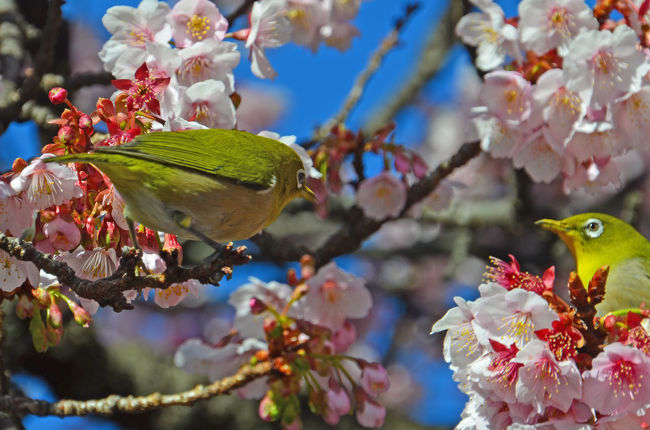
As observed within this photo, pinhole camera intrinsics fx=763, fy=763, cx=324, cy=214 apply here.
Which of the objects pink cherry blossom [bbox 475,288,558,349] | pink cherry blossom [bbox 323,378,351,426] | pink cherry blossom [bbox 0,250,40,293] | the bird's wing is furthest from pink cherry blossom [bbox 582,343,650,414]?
pink cherry blossom [bbox 0,250,40,293]

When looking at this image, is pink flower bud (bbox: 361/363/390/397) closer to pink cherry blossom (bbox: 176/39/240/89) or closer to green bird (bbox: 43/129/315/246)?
green bird (bbox: 43/129/315/246)

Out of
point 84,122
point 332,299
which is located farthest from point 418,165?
point 84,122

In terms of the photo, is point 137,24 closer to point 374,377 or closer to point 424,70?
point 374,377

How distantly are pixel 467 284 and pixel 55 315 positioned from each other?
211 inches

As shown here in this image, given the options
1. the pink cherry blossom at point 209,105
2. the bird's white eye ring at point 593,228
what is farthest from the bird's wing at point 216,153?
the bird's white eye ring at point 593,228

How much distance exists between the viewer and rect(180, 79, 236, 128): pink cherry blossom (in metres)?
2.60

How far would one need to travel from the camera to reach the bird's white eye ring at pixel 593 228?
13.1ft

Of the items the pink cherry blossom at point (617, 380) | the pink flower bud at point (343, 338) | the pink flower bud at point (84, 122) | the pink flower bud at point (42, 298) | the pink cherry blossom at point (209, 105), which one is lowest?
the pink flower bud at point (343, 338)

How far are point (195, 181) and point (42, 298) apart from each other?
2.09 ft

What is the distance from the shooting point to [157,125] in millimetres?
2498

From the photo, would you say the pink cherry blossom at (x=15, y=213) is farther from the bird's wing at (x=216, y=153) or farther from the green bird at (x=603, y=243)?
the green bird at (x=603, y=243)

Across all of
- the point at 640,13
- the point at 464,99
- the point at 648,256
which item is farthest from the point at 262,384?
the point at 464,99

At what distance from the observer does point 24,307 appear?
2.50 meters

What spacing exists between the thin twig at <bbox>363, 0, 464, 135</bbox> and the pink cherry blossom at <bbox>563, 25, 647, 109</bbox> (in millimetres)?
2538
